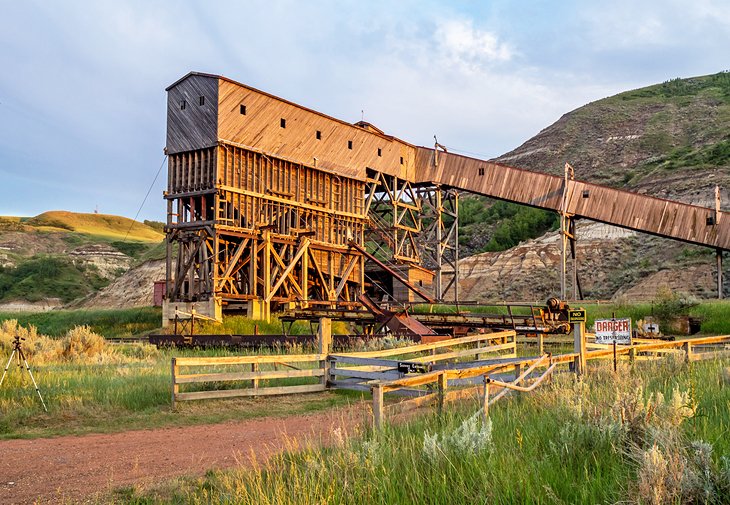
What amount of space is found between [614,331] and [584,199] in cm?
2902

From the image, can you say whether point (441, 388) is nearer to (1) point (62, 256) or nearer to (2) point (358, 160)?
(2) point (358, 160)

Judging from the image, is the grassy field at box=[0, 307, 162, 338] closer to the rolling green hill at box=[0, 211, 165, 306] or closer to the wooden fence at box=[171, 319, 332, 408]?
the rolling green hill at box=[0, 211, 165, 306]

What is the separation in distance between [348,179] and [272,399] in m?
26.1

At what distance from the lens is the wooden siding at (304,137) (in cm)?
3172

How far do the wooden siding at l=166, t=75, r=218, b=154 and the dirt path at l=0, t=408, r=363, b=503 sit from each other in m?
22.1

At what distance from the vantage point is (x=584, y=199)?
3803 centimetres

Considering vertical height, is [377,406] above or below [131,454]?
above

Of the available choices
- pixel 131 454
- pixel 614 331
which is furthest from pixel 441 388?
pixel 131 454

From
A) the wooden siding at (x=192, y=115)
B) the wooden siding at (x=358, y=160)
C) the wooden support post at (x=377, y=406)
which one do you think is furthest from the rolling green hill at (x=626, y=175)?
the wooden support post at (x=377, y=406)

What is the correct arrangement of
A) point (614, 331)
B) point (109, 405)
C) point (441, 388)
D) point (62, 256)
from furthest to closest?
point (62, 256) → point (109, 405) → point (614, 331) → point (441, 388)

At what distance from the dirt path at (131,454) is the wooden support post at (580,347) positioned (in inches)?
170

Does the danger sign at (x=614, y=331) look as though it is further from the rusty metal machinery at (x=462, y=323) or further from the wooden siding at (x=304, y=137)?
the wooden siding at (x=304, y=137)

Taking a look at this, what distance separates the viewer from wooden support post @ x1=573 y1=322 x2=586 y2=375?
38.9 ft

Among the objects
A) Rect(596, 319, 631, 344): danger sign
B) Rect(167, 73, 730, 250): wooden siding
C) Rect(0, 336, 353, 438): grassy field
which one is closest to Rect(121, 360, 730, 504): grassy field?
Rect(596, 319, 631, 344): danger sign
